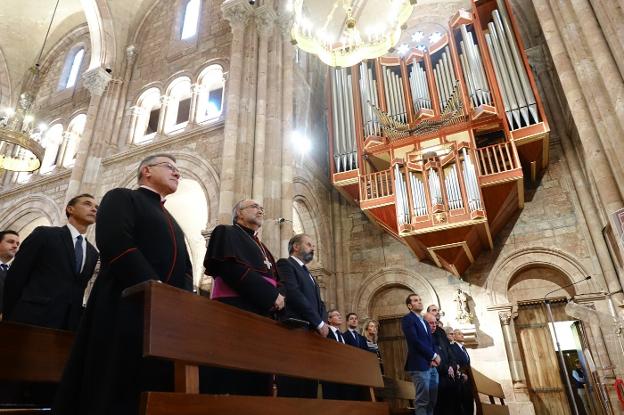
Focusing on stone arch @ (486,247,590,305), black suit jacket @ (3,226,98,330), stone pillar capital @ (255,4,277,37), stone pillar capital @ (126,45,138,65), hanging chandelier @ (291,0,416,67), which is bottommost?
black suit jacket @ (3,226,98,330)

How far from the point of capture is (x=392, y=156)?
9812mm

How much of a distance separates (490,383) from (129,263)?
5.64 metres

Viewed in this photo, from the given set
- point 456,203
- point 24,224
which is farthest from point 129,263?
point 24,224

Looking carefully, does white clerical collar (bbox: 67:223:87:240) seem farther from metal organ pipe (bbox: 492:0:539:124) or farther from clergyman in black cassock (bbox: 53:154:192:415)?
metal organ pipe (bbox: 492:0:539:124)

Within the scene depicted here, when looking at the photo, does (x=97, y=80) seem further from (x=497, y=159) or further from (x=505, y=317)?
(x=505, y=317)

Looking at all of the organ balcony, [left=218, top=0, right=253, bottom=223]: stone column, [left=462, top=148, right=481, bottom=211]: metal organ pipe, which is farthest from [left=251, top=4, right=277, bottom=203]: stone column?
[left=462, top=148, right=481, bottom=211]: metal organ pipe

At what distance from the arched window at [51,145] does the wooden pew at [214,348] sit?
41.7 ft

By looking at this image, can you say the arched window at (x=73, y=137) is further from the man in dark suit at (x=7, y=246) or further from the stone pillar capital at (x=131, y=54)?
the man in dark suit at (x=7, y=246)

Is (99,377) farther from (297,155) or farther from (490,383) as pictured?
(297,155)

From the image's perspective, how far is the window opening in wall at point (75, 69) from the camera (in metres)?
14.2

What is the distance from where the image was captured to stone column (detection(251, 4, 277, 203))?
26.3 feet

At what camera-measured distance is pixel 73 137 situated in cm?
1287

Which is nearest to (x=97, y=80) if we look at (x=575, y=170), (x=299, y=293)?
(x=299, y=293)

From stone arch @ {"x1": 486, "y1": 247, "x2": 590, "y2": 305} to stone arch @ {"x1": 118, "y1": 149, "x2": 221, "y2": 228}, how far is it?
6.16 metres
